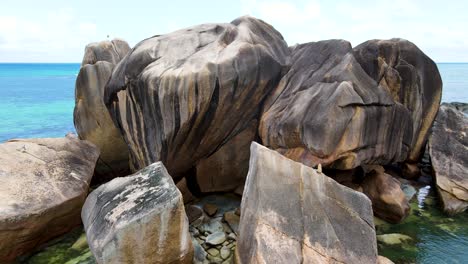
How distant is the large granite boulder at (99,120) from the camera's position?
12.8 metres

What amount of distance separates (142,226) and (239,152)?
4730 mm

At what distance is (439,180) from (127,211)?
31.4 feet

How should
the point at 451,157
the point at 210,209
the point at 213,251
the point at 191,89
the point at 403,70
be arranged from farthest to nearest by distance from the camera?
1. the point at 451,157
2. the point at 403,70
3. the point at 210,209
4. the point at 191,89
5. the point at 213,251

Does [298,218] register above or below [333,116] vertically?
below

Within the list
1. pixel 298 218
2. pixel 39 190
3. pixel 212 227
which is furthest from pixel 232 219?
pixel 39 190

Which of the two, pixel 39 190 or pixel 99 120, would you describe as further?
pixel 99 120

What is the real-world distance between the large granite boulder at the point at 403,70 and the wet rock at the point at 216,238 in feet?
20.7

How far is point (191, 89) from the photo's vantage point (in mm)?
9219

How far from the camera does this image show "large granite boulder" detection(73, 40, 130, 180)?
1276cm

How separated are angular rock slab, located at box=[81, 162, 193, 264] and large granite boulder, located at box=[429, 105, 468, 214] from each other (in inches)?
321

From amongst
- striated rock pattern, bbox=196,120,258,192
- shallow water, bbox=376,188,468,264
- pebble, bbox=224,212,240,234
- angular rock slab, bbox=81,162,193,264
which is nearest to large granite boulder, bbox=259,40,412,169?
striated rock pattern, bbox=196,120,258,192

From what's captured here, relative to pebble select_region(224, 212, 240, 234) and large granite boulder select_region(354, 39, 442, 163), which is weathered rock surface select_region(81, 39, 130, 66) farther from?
large granite boulder select_region(354, 39, 442, 163)

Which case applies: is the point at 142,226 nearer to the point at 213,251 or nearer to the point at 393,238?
the point at 213,251

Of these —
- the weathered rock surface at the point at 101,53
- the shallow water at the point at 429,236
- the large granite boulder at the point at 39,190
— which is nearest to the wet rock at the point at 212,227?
the large granite boulder at the point at 39,190
